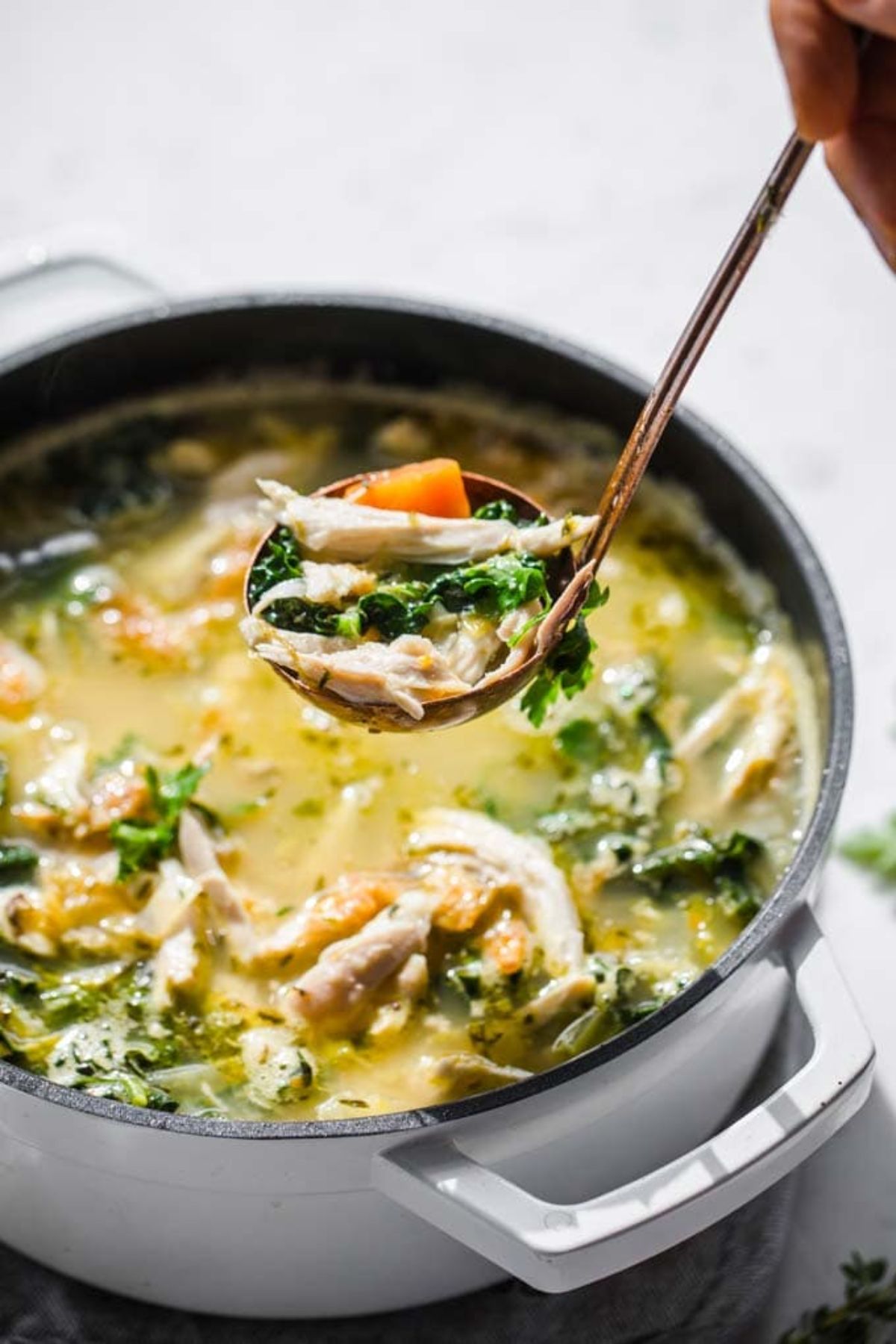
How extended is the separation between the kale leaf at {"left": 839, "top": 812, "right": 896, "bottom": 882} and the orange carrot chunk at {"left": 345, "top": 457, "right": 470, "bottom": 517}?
946mm

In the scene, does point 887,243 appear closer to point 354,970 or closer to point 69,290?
point 354,970

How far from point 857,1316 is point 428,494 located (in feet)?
4.03

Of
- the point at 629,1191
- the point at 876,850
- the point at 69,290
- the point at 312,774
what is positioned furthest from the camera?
the point at 69,290

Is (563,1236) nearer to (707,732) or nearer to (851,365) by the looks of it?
(707,732)

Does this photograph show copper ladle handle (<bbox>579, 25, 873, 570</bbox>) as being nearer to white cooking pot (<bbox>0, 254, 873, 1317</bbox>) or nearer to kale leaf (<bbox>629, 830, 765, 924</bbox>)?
white cooking pot (<bbox>0, 254, 873, 1317</bbox>)

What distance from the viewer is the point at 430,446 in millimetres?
3111

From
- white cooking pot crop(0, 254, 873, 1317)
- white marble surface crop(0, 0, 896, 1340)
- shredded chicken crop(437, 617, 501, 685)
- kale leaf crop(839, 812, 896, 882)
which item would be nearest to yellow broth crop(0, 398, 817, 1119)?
white cooking pot crop(0, 254, 873, 1317)

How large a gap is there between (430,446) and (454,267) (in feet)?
2.47

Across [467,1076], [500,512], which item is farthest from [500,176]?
[467,1076]

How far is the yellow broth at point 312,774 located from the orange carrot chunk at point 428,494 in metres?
0.49

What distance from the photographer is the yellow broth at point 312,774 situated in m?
2.35

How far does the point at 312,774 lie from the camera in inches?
105

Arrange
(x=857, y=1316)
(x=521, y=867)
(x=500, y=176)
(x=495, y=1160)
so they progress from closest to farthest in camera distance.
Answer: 1. (x=495, y=1160)
2. (x=857, y=1316)
3. (x=521, y=867)
4. (x=500, y=176)

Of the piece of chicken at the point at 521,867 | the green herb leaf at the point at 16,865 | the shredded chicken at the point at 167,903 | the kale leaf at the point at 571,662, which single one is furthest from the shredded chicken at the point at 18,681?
the kale leaf at the point at 571,662
